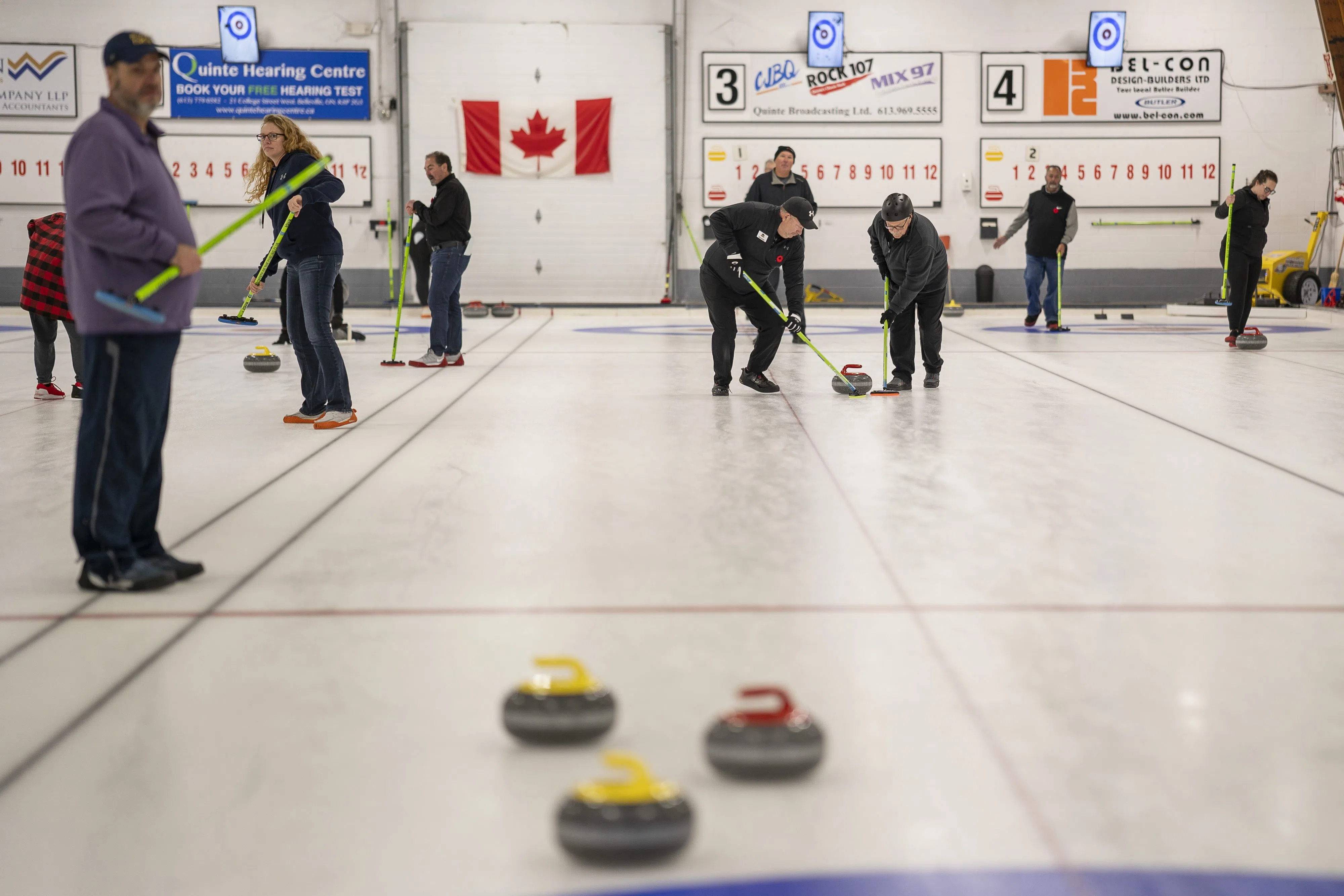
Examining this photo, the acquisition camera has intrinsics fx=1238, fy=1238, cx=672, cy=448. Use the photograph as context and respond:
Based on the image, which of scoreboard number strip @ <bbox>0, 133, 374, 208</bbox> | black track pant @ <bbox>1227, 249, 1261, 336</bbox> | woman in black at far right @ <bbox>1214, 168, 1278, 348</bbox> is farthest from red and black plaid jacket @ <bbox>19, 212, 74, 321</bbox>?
scoreboard number strip @ <bbox>0, 133, 374, 208</bbox>

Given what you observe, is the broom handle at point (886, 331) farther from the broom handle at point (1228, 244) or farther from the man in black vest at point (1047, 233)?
the man in black vest at point (1047, 233)

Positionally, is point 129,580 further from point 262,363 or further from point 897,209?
point 262,363

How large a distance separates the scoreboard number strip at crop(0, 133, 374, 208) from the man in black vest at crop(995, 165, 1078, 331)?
30.5 ft

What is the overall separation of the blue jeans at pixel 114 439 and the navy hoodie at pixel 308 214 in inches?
113

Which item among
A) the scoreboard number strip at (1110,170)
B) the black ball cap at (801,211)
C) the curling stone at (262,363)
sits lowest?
the curling stone at (262,363)

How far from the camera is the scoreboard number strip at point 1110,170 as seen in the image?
18.2 m

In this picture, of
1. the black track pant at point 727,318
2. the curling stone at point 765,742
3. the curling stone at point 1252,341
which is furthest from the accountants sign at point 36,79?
the curling stone at point 765,742

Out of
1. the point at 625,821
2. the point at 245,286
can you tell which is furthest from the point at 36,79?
the point at 625,821

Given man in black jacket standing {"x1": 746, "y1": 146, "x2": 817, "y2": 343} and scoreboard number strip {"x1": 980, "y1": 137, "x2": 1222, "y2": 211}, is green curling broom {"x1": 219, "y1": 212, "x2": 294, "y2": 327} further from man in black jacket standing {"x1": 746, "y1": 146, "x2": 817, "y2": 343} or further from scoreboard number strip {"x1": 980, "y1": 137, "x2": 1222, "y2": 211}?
scoreboard number strip {"x1": 980, "y1": 137, "x2": 1222, "y2": 211}

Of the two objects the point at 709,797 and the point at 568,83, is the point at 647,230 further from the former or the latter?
the point at 709,797

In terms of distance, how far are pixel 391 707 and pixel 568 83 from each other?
53.7ft

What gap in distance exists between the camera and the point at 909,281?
25.5 ft

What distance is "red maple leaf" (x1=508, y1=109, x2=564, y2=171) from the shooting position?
58.7 feet

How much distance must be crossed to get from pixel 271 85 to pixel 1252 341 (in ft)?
44.5
